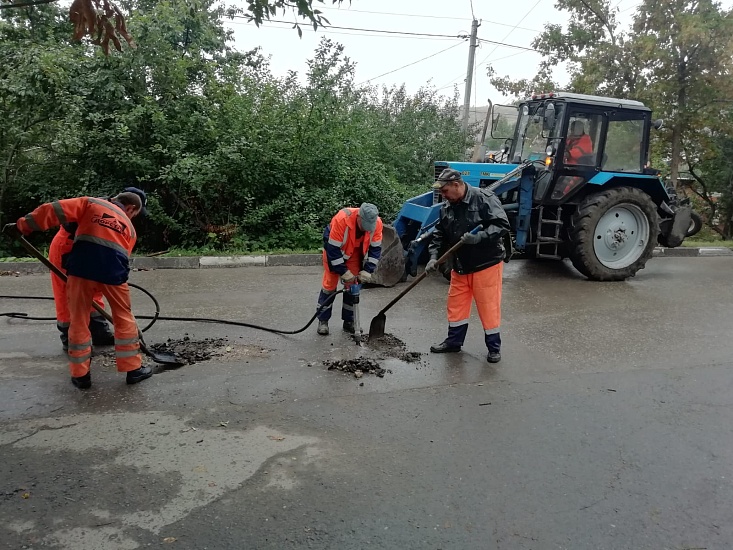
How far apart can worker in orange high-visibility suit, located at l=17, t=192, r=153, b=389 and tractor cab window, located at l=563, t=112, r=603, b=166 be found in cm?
635

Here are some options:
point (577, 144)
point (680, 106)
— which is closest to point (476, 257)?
point (577, 144)

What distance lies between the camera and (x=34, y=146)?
10297 mm

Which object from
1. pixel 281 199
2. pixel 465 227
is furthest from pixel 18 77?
pixel 465 227

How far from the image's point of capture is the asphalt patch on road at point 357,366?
179 inches

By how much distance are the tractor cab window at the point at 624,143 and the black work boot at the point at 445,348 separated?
4.82m

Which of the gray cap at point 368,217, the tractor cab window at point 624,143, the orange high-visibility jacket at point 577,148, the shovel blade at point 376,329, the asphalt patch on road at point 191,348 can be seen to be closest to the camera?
the asphalt patch on road at point 191,348

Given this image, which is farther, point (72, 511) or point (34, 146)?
point (34, 146)

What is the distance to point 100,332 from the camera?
509 centimetres

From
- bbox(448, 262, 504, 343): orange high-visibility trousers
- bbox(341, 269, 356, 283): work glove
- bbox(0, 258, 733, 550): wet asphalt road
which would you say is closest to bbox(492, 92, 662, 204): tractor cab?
bbox(0, 258, 733, 550): wet asphalt road

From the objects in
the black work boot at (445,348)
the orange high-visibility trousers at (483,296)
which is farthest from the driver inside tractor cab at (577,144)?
the black work boot at (445,348)

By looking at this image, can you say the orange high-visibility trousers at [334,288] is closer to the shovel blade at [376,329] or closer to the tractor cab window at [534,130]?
the shovel blade at [376,329]

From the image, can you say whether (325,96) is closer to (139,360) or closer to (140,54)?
(140,54)

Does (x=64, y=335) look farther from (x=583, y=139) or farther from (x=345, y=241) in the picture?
(x=583, y=139)

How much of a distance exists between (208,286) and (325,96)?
511 cm
